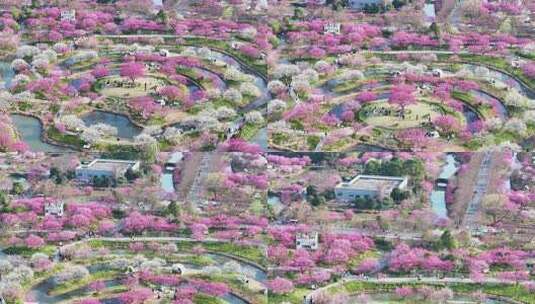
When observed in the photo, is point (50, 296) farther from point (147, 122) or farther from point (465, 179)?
point (465, 179)

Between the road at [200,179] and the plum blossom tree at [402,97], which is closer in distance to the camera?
the road at [200,179]

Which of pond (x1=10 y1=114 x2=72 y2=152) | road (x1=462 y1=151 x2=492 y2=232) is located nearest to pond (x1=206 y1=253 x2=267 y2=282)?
road (x1=462 y1=151 x2=492 y2=232)

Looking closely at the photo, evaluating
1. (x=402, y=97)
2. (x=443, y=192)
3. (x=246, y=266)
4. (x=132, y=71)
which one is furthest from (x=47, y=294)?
(x=402, y=97)

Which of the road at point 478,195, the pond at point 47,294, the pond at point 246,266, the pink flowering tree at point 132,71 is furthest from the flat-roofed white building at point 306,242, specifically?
the pink flowering tree at point 132,71

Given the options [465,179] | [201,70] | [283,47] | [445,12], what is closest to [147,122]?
[201,70]

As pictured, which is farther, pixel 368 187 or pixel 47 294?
pixel 368 187

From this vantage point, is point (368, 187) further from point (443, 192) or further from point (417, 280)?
point (417, 280)

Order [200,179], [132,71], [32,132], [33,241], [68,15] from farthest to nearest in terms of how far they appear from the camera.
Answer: [68,15], [132,71], [32,132], [200,179], [33,241]

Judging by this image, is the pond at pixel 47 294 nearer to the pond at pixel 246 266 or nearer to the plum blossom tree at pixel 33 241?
the plum blossom tree at pixel 33 241
